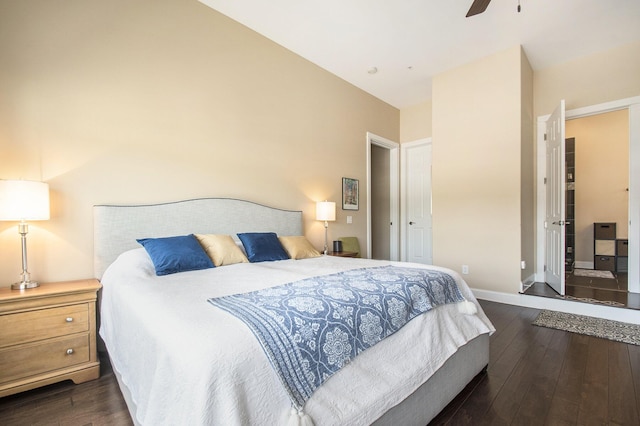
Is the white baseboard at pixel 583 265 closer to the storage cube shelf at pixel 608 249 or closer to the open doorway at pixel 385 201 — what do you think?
the storage cube shelf at pixel 608 249

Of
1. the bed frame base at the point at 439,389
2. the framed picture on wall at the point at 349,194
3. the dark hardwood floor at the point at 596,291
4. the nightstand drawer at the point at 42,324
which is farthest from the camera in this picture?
the framed picture on wall at the point at 349,194

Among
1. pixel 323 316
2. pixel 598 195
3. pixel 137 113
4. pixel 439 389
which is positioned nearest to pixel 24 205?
pixel 137 113

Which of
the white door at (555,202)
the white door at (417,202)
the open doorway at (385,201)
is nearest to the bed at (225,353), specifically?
the white door at (555,202)

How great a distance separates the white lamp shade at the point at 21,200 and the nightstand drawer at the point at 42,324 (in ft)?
1.97

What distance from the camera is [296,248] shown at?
10.2 ft

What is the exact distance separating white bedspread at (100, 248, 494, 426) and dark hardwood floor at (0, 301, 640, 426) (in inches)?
13.6

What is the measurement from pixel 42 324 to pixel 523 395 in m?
2.95

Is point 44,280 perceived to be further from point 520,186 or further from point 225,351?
point 520,186

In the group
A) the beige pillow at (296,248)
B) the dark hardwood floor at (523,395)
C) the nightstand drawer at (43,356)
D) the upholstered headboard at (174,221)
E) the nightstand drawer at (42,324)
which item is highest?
the upholstered headboard at (174,221)

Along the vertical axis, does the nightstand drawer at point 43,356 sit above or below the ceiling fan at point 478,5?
below

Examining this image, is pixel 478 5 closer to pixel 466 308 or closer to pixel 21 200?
pixel 466 308

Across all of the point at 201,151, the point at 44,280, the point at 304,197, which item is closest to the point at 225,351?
the point at 44,280

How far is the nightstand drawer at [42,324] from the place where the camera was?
1747 mm

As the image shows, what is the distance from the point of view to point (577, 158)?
19.4 feet
